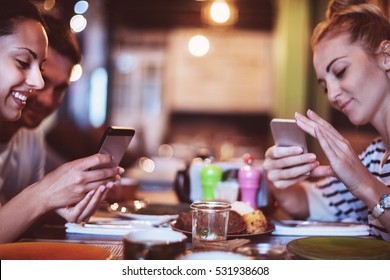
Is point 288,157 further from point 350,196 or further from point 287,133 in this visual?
point 350,196

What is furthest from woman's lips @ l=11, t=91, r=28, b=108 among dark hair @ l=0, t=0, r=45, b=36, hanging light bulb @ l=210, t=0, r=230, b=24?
hanging light bulb @ l=210, t=0, r=230, b=24

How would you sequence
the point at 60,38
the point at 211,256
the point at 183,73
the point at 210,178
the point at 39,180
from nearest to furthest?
the point at 211,256, the point at 39,180, the point at 210,178, the point at 60,38, the point at 183,73

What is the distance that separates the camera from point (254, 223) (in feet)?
3.78

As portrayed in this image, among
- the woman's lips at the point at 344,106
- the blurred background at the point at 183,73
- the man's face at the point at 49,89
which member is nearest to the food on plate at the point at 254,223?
the woman's lips at the point at 344,106

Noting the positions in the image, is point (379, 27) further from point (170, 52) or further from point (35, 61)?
point (170, 52)

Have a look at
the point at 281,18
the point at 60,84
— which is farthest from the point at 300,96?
the point at 60,84

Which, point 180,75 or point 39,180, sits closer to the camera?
point 39,180

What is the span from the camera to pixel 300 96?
175 inches

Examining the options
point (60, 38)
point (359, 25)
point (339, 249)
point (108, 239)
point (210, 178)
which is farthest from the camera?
point (60, 38)

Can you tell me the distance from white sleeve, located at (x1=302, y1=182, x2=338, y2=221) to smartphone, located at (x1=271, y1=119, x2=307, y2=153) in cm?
41

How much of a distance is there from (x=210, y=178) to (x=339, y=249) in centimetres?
63

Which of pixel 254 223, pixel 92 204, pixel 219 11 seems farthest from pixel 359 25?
pixel 219 11

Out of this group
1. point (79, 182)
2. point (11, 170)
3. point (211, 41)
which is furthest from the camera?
point (211, 41)
